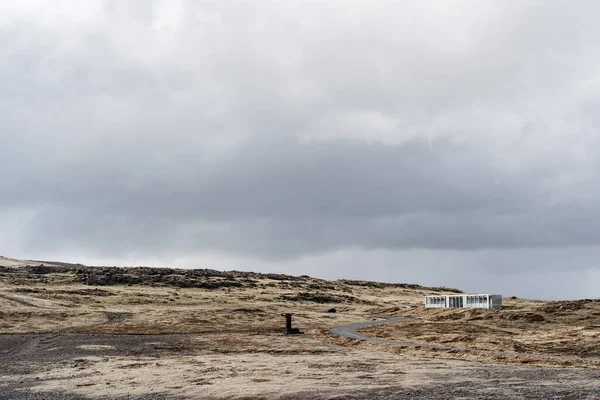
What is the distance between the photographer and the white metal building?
309ft

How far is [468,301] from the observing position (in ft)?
320

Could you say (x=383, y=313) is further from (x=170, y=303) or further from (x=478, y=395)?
(x=478, y=395)

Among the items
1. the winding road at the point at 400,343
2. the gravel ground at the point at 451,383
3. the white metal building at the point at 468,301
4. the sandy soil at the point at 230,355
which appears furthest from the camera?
the white metal building at the point at 468,301

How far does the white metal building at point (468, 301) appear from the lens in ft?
309

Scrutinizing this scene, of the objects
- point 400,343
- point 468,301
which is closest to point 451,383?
point 400,343

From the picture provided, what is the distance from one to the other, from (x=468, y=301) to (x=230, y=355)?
5696 cm

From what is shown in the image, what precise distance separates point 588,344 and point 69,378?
114 ft

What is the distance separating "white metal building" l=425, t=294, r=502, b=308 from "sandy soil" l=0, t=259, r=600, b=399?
749cm

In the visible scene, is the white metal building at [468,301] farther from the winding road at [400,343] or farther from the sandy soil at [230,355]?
the winding road at [400,343]

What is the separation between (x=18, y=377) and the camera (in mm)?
38969

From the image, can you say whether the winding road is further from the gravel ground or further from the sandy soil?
the gravel ground

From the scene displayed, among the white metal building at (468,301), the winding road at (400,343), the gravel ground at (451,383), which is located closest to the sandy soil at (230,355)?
the gravel ground at (451,383)

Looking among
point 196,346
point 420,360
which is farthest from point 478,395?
point 196,346

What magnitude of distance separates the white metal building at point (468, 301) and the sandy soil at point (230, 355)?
24.6 feet
